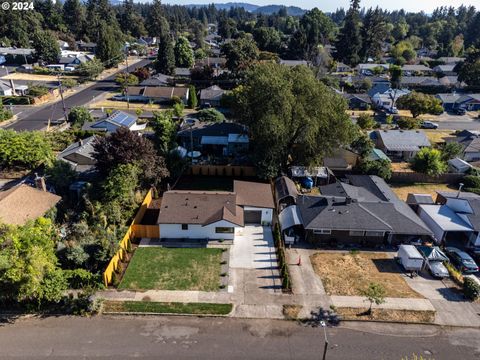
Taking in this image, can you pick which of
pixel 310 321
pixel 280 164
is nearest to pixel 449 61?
pixel 280 164

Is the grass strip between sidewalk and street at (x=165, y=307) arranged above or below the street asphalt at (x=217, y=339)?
above

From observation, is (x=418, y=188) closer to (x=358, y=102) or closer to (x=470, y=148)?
(x=470, y=148)

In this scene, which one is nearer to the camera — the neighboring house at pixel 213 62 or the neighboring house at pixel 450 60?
the neighboring house at pixel 213 62

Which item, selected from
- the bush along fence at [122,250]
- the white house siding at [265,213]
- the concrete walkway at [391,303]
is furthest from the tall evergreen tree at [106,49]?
the concrete walkway at [391,303]

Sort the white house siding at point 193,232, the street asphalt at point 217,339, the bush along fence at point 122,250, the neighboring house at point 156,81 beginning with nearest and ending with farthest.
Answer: the street asphalt at point 217,339 < the bush along fence at point 122,250 < the white house siding at point 193,232 < the neighboring house at point 156,81

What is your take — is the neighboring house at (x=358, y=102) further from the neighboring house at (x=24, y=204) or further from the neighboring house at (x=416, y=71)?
the neighboring house at (x=24, y=204)

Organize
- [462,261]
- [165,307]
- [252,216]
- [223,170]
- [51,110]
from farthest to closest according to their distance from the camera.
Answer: [51,110], [223,170], [252,216], [462,261], [165,307]

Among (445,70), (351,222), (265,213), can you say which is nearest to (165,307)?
(265,213)
